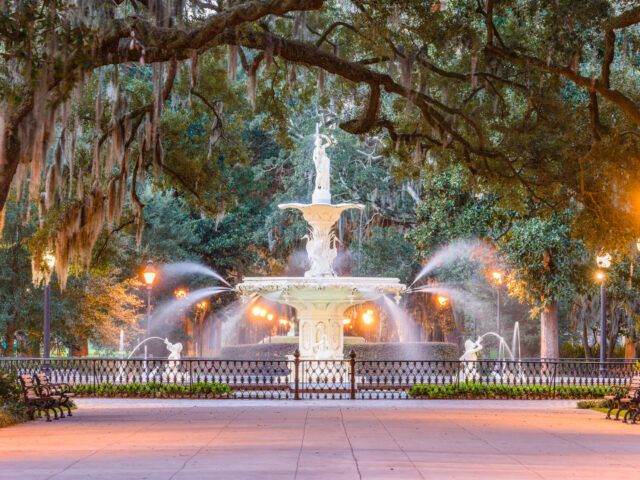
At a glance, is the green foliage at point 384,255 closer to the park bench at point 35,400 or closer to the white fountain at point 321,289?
the white fountain at point 321,289

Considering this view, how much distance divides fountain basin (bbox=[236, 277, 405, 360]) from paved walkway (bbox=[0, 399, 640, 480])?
24.7ft

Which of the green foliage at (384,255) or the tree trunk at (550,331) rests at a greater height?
the green foliage at (384,255)

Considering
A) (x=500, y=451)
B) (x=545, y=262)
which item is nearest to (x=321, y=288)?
(x=545, y=262)

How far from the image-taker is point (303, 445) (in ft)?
52.1

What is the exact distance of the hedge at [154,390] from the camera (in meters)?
30.0

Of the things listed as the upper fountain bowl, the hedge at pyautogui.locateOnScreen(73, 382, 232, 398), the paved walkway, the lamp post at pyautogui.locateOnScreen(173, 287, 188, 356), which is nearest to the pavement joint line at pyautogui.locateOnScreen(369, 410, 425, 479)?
the paved walkway

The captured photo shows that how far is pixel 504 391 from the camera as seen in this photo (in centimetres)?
3070

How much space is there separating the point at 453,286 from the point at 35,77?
40718mm

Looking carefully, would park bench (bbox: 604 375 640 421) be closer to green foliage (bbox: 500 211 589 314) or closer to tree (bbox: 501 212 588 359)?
tree (bbox: 501 212 588 359)

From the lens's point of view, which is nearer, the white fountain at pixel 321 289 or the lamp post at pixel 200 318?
the white fountain at pixel 321 289

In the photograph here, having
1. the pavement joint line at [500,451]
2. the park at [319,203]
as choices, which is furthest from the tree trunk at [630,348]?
the pavement joint line at [500,451]

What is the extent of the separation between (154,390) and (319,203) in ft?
26.2

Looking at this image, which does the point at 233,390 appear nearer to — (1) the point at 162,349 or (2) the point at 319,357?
(2) the point at 319,357

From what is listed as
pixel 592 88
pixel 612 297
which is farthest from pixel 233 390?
pixel 612 297
